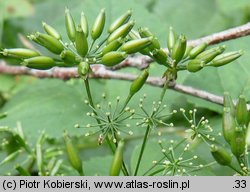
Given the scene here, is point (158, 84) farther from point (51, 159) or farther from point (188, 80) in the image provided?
point (51, 159)

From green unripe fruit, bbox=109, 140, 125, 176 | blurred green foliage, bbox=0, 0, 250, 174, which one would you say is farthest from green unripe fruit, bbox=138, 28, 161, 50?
blurred green foliage, bbox=0, 0, 250, 174

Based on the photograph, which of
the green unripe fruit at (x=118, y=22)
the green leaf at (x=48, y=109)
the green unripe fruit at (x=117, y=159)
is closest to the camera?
the green unripe fruit at (x=117, y=159)

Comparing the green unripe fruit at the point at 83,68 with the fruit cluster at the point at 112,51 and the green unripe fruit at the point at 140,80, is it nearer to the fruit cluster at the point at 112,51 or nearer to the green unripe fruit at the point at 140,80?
the fruit cluster at the point at 112,51

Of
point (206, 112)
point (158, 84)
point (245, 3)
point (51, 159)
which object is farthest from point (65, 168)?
point (245, 3)

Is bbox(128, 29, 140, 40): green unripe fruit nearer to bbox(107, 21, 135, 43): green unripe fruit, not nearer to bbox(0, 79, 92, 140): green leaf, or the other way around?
bbox(107, 21, 135, 43): green unripe fruit

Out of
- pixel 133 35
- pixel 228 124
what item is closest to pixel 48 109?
pixel 133 35

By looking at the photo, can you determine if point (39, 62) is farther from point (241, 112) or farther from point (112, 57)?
point (241, 112)

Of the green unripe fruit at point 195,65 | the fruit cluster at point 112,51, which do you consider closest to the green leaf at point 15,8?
the fruit cluster at point 112,51
